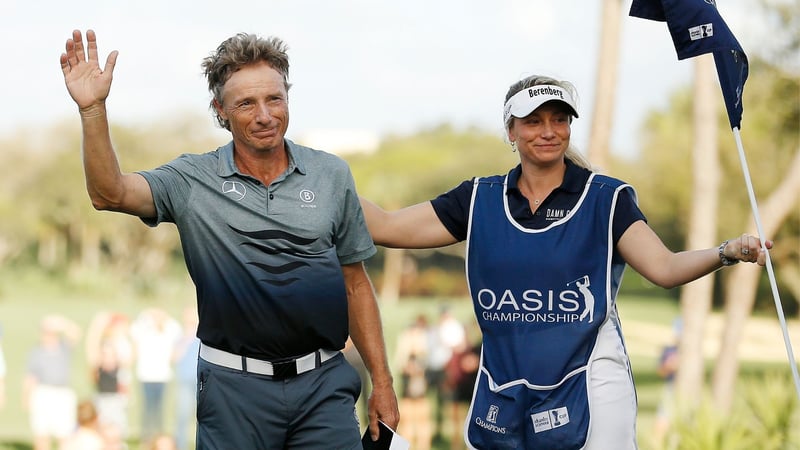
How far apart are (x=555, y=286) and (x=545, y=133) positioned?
0.62 meters

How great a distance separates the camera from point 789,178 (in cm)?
1518

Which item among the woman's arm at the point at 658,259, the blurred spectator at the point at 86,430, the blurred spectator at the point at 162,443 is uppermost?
the woman's arm at the point at 658,259

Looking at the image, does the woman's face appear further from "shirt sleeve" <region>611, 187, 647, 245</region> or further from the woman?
"shirt sleeve" <region>611, 187, 647, 245</region>

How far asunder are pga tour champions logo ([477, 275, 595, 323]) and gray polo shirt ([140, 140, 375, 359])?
65 cm

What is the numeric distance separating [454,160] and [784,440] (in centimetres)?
6787

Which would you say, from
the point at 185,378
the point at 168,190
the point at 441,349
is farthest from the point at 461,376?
the point at 168,190

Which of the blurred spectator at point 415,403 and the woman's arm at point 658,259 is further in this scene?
the blurred spectator at point 415,403

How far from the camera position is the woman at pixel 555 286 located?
4.73 meters

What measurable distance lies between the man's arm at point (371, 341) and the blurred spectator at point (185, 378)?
1156 centimetres

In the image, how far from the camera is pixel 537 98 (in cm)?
485

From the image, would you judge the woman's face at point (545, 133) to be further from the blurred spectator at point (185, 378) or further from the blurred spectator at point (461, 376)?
the blurred spectator at point (461, 376)

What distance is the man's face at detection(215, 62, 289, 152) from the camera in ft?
15.4

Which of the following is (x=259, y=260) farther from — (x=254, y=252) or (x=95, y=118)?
(x=95, y=118)

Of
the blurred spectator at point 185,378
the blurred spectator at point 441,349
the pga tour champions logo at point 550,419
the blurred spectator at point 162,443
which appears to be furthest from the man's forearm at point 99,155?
the blurred spectator at point 441,349
